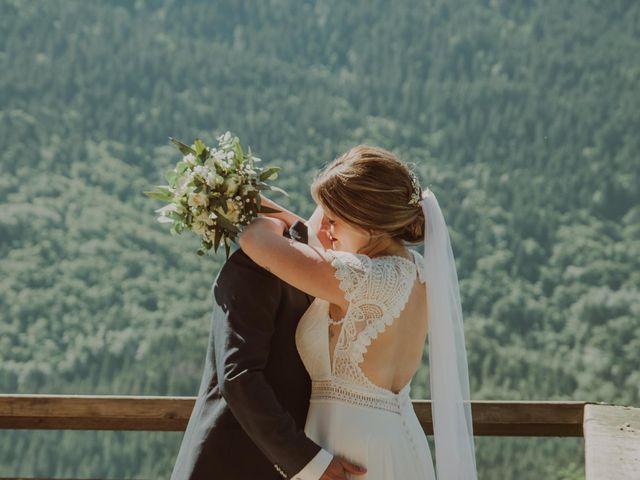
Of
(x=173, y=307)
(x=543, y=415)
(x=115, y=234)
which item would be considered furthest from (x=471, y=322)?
(x=543, y=415)

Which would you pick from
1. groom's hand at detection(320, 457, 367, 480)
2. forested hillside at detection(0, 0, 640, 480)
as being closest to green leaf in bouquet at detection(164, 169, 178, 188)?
groom's hand at detection(320, 457, 367, 480)

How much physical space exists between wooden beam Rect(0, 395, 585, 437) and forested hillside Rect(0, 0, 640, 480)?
2.91m

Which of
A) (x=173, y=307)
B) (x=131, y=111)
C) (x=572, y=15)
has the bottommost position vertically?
(x=173, y=307)

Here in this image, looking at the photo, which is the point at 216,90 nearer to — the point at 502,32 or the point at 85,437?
the point at 502,32

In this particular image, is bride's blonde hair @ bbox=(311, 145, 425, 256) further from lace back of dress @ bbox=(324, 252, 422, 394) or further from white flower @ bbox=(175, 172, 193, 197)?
white flower @ bbox=(175, 172, 193, 197)

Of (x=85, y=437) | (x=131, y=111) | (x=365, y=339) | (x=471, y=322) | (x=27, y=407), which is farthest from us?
(x=131, y=111)

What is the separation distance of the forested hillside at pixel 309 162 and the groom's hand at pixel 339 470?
419 centimetres

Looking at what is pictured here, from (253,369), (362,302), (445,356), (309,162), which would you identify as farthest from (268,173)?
(309,162)

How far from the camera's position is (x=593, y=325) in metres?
6.71

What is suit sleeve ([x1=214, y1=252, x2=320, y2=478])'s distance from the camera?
1.98m

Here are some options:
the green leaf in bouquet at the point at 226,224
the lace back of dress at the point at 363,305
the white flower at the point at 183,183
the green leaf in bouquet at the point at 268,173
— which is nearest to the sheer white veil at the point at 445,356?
the lace back of dress at the point at 363,305

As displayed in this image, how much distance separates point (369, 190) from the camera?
6.96ft

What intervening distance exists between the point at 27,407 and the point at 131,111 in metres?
4.57

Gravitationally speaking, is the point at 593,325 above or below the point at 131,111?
below
